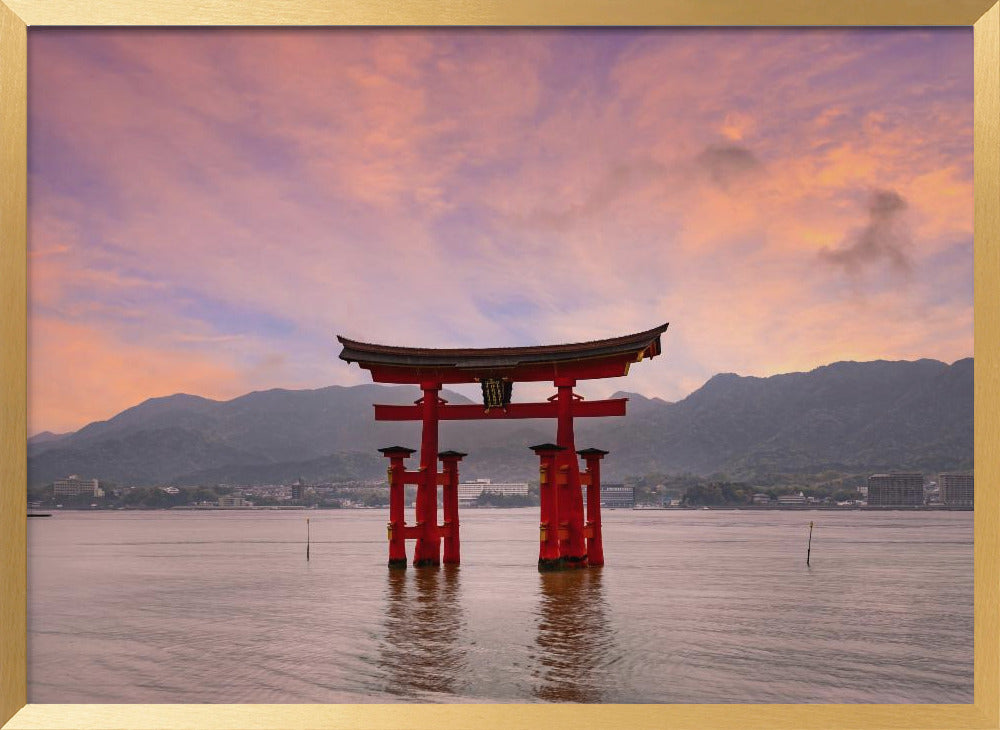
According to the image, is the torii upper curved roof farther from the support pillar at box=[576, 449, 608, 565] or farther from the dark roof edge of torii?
the support pillar at box=[576, 449, 608, 565]

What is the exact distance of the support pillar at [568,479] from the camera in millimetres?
19719

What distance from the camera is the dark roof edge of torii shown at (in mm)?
19328

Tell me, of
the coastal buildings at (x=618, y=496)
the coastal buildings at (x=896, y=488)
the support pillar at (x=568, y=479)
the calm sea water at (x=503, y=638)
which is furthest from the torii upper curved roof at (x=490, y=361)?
the coastal buildings at (x=618, y=496)

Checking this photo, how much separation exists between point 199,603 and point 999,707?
19.5m

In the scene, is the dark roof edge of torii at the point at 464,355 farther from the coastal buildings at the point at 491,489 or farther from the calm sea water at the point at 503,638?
the coastal buildings at the point at 491,489

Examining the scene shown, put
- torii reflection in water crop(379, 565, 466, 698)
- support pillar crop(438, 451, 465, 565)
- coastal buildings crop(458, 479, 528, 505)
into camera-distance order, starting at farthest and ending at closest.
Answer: coastal buildings crop(458, 479, 528, 505) < support pillar crop(438, 451, 465, 565) < torii reflection in water crop(379, 565, 466, 698)

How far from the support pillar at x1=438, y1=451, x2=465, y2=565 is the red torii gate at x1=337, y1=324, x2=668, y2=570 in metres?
0.60

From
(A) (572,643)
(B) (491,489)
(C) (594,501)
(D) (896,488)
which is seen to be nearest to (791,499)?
(D) (896,488)

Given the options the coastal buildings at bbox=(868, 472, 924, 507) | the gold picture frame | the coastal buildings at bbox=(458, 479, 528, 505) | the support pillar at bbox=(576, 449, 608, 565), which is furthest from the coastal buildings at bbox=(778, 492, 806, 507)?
the gold picture frame

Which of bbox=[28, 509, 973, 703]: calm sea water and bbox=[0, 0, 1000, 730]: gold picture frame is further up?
bbox=[0, 0, 1000, 730]: gold picture frame

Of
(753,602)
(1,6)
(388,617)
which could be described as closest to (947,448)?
(753,602)

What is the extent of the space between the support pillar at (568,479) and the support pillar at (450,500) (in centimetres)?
306

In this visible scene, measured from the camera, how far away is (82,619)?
18797 millimetres

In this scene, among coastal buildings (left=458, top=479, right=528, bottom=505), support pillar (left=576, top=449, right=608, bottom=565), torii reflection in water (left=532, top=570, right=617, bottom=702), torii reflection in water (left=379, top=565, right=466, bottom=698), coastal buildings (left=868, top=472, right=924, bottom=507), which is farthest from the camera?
coastal buildings (left=458, top=479, right=528, bottom=505)
